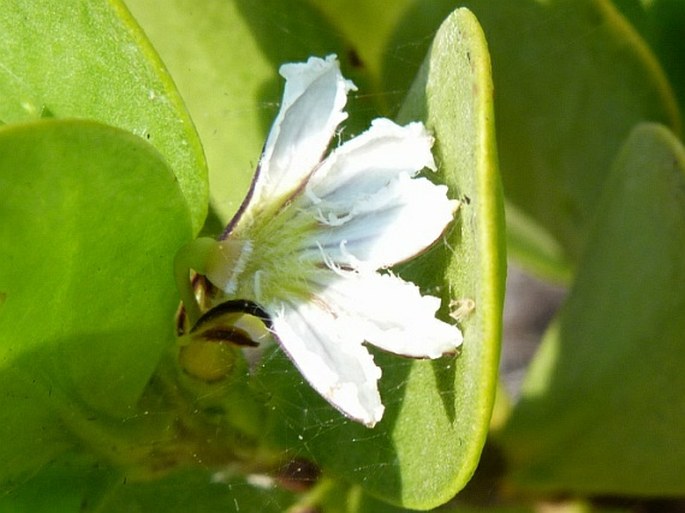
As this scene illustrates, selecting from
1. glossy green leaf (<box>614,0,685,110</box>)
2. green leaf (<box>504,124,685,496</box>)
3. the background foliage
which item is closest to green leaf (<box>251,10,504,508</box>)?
the background foliage

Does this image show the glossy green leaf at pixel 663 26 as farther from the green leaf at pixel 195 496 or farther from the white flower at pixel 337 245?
the green leaf at pixel 195 496

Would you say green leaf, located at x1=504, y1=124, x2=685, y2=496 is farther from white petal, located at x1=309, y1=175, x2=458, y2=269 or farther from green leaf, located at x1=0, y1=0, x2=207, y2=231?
green leaf, located at x1=0, y1=0, x2=207, y2=231

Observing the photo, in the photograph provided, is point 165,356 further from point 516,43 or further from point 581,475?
point 581,475

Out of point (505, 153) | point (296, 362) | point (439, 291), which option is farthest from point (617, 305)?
point (296, 362)

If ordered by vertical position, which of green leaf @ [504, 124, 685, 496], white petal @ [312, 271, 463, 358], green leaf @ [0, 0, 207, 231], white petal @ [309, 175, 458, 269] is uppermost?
green leaf @ [0, 0, 207, 231]

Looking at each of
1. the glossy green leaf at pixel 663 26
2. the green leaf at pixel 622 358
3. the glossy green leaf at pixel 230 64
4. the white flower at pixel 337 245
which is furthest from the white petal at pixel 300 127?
the glossy green leaf at pixel 663 26
